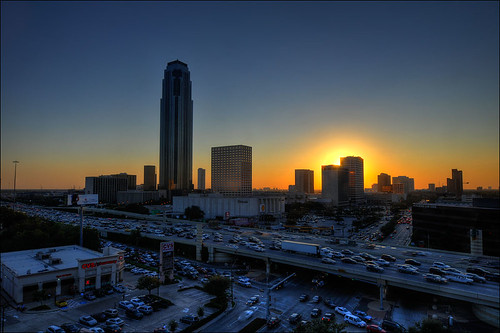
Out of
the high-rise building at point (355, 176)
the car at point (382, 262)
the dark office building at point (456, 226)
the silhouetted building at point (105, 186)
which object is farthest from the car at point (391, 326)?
the silhouetted building at point (105, 186)

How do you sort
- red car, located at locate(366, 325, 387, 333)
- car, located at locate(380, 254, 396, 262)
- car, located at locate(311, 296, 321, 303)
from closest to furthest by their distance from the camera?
red car, located at locate(366, 325, 387, 333)
car, located at locate(311, 296, 321, 303)
car, located at locate(380, 254, 396, 262)

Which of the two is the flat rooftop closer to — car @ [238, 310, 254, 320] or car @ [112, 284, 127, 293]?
car @ [112, 284, 127, 293]

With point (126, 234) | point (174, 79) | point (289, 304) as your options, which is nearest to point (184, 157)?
point (174, 79)

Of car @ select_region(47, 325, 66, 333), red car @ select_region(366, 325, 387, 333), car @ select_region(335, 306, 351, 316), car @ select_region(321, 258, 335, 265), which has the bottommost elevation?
car @ select_region(335, 306, 351, 316)

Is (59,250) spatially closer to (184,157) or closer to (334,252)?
(334,252)

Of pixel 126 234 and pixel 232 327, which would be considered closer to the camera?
pixel 232 327

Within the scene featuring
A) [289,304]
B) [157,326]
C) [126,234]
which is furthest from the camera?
[126,234]

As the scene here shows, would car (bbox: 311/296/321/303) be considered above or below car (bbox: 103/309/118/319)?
below

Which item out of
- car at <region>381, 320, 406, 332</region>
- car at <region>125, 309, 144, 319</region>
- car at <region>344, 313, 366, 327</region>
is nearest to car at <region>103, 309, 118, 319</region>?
car at <region>125, 309, 144, 319</region>
